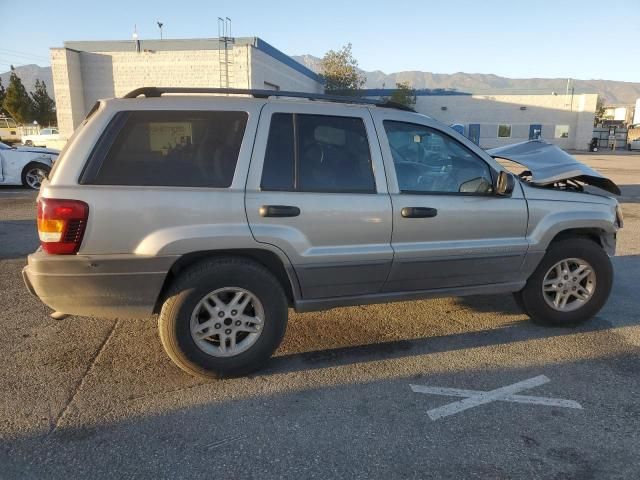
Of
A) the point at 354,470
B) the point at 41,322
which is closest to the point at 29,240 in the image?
the point at 41,322

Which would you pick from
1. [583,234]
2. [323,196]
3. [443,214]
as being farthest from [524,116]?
[323,196]

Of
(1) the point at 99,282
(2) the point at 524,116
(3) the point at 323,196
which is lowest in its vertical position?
(1) the point at 99,282

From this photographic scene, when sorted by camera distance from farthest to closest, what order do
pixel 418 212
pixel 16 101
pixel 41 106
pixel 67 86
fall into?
pixel 41 106
pixel 16 101
pixel 67 86
pixel 418 212

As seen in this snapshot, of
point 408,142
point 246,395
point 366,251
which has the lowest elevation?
point 246,395

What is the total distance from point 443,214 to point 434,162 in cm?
48

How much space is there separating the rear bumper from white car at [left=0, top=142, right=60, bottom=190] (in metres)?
11.2

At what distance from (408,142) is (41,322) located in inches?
139

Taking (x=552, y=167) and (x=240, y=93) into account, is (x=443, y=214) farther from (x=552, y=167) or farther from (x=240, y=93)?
(x=240, y=93)

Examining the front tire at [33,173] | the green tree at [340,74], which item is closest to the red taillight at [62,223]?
the front tire at [33,173]

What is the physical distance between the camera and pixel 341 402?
3.10 metres

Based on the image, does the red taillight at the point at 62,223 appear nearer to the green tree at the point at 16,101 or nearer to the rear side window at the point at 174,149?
the rear side window at the point at 174,149

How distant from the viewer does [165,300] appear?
10.5 feet

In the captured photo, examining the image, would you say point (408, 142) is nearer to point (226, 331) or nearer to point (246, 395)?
point (226, 331)

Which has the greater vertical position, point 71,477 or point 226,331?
point 226,331
